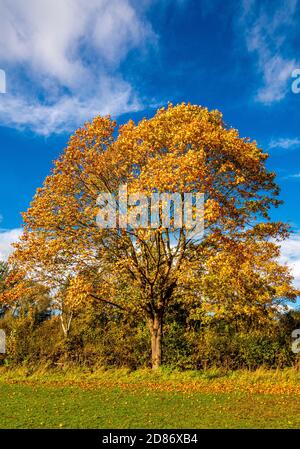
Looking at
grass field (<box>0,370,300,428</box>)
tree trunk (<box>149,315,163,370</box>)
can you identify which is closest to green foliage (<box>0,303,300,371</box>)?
tree trunk (<box>149,315,163,370</box>)

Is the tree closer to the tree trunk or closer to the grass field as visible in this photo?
the tree trunk

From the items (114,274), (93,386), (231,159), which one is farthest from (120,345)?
(231,159)

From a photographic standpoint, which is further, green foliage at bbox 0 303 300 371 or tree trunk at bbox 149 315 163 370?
green foliage at bbox 0 303 300 371

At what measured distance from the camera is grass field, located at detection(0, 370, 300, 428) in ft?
35.9

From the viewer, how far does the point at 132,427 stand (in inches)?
404

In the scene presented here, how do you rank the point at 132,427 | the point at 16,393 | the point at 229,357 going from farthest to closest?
1. the point at 229,357
2. the point at 16,393
3. the point at 132,427

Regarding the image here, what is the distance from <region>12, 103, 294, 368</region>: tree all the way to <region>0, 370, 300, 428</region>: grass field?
13.0 feet

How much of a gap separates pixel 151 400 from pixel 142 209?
8942 mm

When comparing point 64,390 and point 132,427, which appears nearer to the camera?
point 132,427

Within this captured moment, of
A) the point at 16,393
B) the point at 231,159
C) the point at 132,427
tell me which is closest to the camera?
the point at 132,427

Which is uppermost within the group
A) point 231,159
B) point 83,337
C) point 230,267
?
point 231,159

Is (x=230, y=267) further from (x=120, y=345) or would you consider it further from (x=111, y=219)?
(x=120, y=345)

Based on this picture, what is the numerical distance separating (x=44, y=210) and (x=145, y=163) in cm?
597

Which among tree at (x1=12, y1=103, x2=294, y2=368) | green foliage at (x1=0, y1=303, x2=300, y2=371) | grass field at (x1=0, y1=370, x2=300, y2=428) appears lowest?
grass field at (x1=0, y1=370, x2=300, y2=428)
